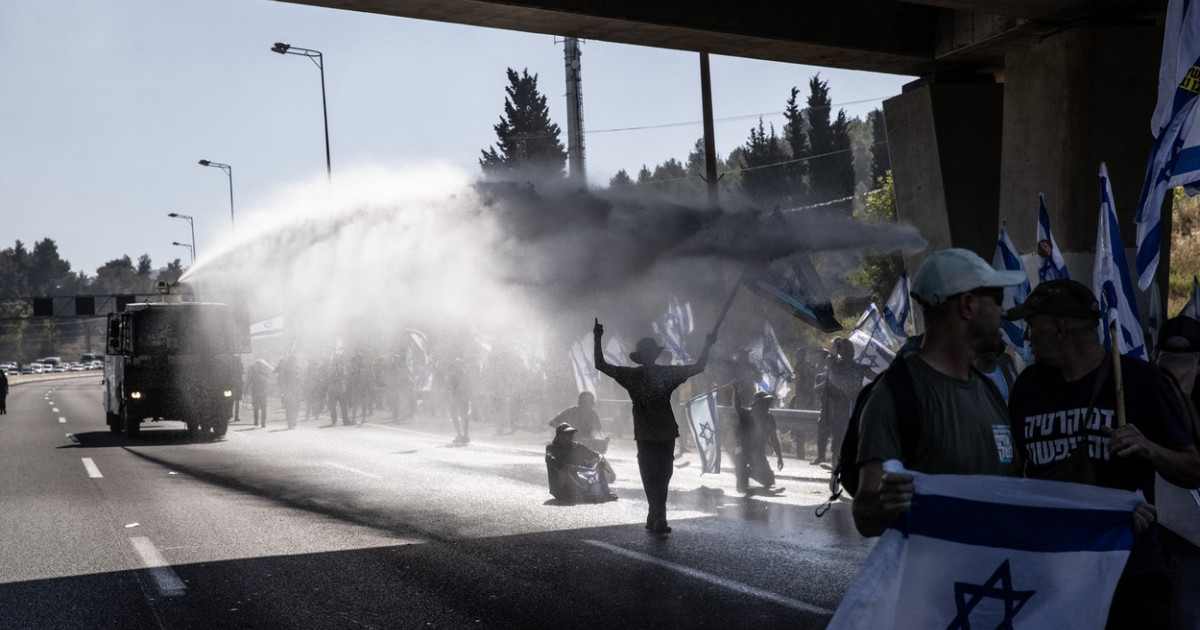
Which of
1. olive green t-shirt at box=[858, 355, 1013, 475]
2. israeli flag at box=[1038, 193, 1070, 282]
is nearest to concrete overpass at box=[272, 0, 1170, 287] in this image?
israeli flag at box=[1038, 193, 1070, 282]

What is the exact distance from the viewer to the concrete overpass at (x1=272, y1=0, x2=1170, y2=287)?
36.6ft

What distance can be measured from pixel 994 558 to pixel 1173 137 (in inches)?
231

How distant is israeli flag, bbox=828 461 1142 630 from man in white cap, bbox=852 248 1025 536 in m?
0.09

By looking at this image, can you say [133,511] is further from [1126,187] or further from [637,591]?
[1126,187]

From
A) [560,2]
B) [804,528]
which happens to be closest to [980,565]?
[804,528]

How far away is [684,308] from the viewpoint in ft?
64.6

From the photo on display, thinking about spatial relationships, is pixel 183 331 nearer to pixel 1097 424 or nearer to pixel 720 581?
pixel 720 581

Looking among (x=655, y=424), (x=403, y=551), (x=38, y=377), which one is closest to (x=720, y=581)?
(x=655, y=424)

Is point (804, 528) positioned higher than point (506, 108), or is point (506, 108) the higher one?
point (506, 108)

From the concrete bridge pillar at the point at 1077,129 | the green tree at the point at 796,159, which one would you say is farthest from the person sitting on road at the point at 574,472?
the green tree at the point at 796,159

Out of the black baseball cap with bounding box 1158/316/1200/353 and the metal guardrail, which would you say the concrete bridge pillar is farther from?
the metal guardrail

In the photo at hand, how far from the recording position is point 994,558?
129 inches

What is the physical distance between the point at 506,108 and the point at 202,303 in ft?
143

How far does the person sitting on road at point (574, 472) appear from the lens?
12.4 metres
